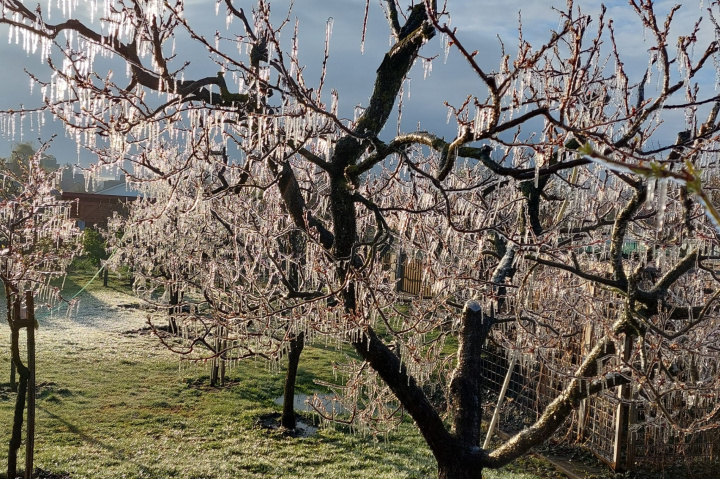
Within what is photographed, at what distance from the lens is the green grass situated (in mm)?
5996

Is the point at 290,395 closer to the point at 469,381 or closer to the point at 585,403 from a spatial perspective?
the point at 469,381

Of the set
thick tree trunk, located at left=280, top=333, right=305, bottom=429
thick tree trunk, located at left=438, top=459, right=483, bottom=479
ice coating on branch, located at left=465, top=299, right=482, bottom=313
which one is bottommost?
thick tree trunk, located at left=280, top=333, right=305, bottom=429

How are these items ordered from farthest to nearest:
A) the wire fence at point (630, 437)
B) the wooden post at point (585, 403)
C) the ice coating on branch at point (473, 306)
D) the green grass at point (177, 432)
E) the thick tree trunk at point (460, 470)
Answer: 1. the wooden post at point (585, 403)
2. the wire fence at point (630, 437)
3. the green grass at point (177, 432)
4. the ice coating on branch at point (473, 306)
5. the thick tree trunk at point (460, 470)

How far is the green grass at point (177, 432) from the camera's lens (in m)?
6.00

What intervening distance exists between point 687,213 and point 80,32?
3.97 meters

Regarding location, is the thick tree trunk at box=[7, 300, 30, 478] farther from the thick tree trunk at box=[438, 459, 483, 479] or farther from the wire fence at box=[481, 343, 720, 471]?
the wire fence at box=[481, 343, 720, 471]

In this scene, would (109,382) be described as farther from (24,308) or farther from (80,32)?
(80,32)

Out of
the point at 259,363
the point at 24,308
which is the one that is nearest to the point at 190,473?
the point at 24,308

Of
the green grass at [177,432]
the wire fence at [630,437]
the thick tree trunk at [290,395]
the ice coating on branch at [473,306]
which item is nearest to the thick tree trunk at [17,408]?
the green grass at [177,432]

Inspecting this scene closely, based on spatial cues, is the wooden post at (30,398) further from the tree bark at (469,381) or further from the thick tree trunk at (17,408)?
the tree bark at (469,381)

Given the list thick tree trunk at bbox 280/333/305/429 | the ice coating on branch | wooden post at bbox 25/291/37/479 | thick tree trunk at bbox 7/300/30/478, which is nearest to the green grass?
thick tree trunk at bbox 280/333/305/429

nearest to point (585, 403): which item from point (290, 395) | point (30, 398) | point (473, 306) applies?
point (473, 306)

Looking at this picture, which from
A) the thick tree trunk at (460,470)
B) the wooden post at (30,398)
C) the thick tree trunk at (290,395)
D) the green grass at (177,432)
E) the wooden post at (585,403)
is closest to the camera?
the thick tree trunk at (460,470)

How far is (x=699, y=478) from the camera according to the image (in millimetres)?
6125
